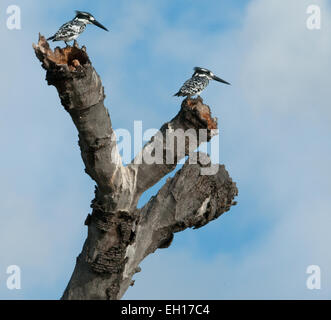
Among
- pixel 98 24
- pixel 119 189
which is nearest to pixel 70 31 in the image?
pixel 98 24

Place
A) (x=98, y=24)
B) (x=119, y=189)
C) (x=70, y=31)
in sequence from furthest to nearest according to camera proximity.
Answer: (x=98, y=24) → (x=70, y=31) → (x=119, y=189)

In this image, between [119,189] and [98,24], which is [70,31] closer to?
[98,24]

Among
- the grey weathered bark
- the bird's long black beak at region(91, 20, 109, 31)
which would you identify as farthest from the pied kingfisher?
the grey weathered bark

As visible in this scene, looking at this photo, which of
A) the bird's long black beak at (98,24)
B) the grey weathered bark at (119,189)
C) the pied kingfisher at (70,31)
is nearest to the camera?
the grey weathered bark at (119,189)

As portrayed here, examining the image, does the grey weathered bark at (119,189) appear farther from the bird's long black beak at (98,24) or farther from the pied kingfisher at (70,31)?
the bird's long black beak at (98,24)

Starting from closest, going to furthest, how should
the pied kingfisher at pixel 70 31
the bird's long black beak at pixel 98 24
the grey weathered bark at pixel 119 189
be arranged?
the grey weathered bark at pixel 119 189
the pied kingfisher at pixel 70 31
the bird's long black beak at pixel 98 24

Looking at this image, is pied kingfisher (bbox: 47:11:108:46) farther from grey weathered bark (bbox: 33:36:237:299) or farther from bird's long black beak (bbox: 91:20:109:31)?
grey weathered bark (bbox: 33:36:237:299)

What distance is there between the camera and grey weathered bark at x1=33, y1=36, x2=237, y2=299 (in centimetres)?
634

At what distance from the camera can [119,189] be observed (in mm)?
7340

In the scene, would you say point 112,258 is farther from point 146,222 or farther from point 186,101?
point 186,101

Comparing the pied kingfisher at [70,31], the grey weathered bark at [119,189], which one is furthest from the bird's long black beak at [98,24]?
the grey weathered bark at [119,189]

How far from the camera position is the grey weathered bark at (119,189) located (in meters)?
6.34
